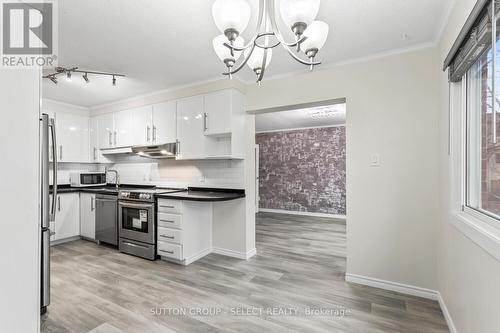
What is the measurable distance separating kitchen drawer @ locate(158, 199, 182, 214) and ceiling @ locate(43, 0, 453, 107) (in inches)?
63.9

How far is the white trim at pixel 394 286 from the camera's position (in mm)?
2254

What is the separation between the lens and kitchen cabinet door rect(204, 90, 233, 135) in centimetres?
311

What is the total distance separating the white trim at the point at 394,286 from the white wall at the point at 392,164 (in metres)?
0.04

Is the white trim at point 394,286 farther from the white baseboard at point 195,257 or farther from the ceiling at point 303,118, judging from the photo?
the ceiling at point 303,118

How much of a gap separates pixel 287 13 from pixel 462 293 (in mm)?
2054

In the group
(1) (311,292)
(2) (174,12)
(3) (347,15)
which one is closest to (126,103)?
(2) (174,12)

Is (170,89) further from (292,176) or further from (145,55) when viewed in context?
(292,176)

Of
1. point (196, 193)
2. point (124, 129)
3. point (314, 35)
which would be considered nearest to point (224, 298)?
point (196, 193)

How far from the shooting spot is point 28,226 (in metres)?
1.18

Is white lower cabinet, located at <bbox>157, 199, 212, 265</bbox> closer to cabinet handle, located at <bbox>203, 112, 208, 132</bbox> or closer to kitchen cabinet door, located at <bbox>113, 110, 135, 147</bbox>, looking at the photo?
cabinet handle, located at <bbox>203, 112, 208, 132</bbox>

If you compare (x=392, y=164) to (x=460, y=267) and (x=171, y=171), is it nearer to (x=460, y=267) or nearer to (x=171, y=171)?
(x=460, y=267)

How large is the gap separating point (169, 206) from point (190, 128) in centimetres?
111

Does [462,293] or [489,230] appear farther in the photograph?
[462,293]

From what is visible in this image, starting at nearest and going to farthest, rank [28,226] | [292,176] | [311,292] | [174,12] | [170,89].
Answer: [28,226] < [174,12] < [311,292] < [170,89] < [292,176]
